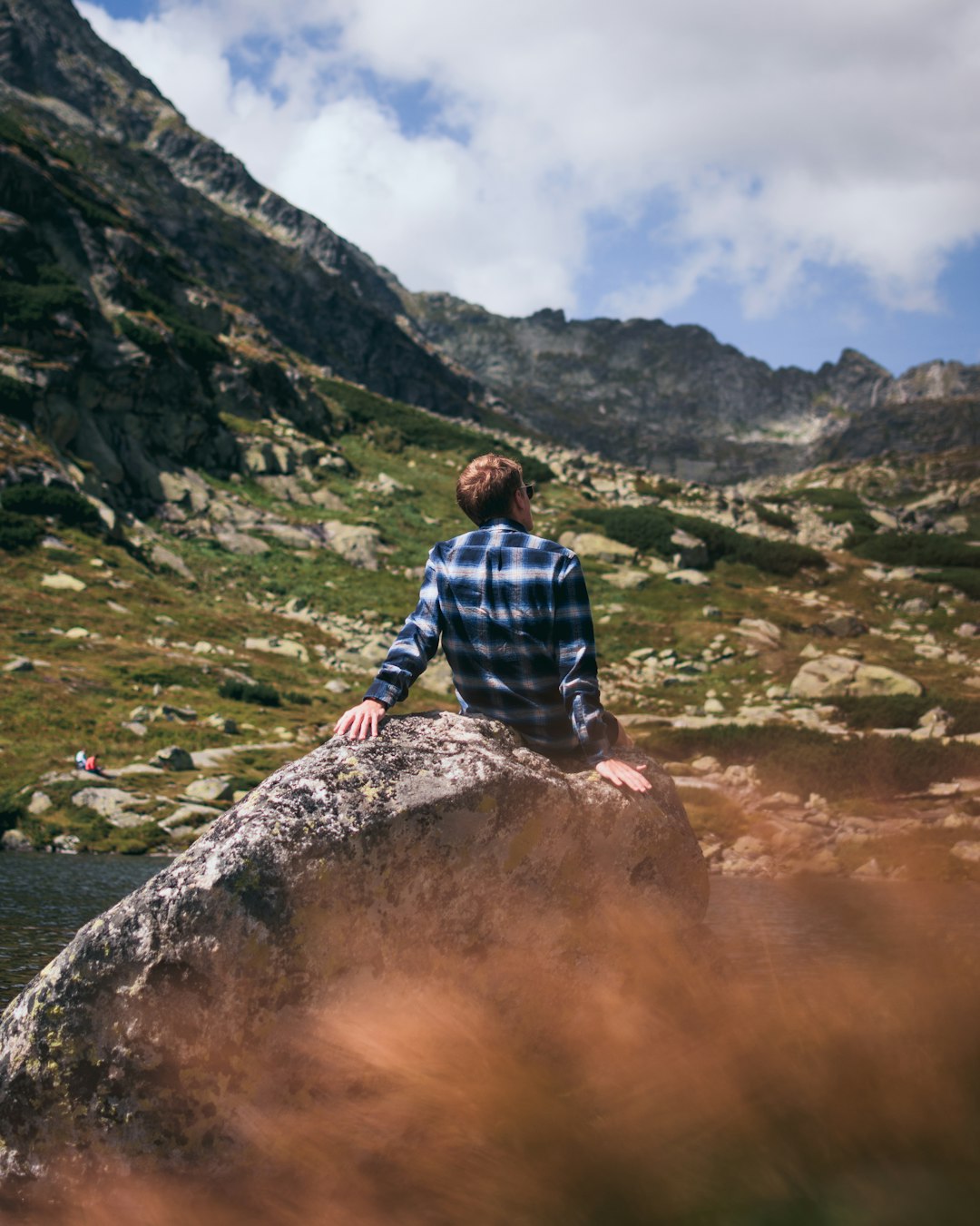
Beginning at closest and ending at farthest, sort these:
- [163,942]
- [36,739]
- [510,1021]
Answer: [163,942] < [510,1021] < [36,739]

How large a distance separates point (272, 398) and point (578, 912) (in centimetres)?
7245

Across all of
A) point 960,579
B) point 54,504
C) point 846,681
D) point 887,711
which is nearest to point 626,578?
point 960,579

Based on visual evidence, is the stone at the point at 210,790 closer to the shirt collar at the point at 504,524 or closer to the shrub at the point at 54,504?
the shirt collar at the point at 504,524

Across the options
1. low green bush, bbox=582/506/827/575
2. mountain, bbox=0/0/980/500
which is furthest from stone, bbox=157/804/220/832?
low green bush, bbox=582/506/827/575

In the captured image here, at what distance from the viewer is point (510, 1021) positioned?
420 cm

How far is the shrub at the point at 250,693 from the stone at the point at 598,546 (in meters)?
28.6

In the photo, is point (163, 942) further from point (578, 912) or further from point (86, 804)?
point (86, 804)

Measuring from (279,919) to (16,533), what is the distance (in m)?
39.1

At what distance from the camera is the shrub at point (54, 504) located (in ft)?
129

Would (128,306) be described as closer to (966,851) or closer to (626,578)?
(626,578)

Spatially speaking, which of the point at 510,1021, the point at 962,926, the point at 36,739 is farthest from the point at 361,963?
the point at 36,739

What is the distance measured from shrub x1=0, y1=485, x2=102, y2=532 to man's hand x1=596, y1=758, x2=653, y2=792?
41.1 m

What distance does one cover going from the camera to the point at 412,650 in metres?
4.89

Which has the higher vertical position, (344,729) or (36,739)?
(344,729)
